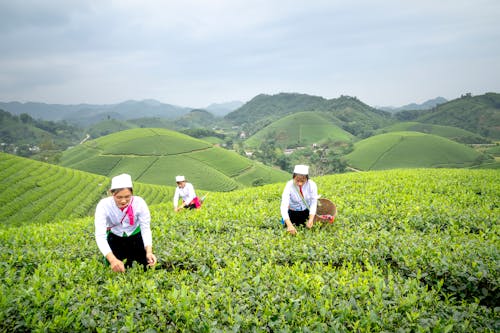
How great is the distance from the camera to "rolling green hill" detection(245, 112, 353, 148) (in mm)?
149375

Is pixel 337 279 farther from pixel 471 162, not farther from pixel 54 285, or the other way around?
pixel 471 162

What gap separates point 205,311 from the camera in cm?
309

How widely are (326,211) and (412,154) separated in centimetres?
10264

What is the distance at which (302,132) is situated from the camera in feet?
521

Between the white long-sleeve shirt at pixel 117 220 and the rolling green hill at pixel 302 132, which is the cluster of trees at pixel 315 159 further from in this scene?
the white long-sleeve shirt at pixel 117 220

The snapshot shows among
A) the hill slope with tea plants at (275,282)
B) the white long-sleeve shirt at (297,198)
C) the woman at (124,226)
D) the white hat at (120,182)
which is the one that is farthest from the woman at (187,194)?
the white hat at (120,182)

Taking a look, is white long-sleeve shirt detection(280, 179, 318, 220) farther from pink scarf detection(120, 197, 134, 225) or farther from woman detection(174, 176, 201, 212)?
woman detection(174, 176, 201, 212)

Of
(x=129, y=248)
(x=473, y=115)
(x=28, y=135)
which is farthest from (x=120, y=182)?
(x=473, y=115)

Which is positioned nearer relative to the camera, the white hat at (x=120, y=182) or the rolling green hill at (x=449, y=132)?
the white hat at (x=120, y=182)

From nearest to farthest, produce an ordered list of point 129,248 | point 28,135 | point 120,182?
1. point 120,182
2. point 129,248
3. point 28,135

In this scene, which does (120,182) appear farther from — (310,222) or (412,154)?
(412,154)

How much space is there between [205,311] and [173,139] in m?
93.4

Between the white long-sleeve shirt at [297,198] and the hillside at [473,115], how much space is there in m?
181

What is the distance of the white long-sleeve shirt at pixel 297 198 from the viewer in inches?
226
